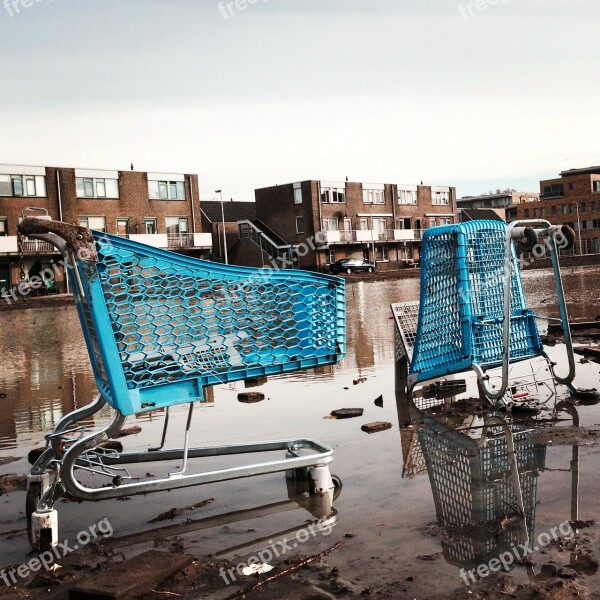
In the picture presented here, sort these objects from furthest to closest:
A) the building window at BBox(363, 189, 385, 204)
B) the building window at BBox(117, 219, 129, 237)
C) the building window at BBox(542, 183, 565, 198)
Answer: the building window at BBox(542, 183, 565, 198)
the building window at BBox(363, 189, 385, 204)
the building window at BBox(117, 219, 129, 237)

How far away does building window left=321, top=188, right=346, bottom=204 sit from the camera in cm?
6738

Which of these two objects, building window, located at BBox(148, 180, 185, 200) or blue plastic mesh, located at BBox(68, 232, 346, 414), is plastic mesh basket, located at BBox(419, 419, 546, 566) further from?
building window, located at BBox(148, 180, 185, 200)

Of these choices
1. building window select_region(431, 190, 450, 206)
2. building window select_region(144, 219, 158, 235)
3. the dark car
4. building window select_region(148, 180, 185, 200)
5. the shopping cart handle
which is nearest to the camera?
the shopping cart handle

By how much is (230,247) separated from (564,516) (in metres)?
62.5

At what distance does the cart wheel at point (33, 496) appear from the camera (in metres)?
4.07

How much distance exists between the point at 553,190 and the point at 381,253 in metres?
46.8

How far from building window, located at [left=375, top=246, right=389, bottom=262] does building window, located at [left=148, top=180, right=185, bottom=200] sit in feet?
67.1

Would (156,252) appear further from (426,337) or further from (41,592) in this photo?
(426,337)

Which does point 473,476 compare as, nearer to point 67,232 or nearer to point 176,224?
point 67,232

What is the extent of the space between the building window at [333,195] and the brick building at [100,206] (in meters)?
12.2

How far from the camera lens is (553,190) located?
4259 inches

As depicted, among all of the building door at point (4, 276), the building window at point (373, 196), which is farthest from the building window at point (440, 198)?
the building door at point (4, 276)

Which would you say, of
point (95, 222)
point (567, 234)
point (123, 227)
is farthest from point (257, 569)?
point (123, 227)

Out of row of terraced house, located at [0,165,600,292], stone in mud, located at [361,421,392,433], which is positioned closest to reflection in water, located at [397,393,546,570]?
stone in mud, located at [361,421,392,433]
